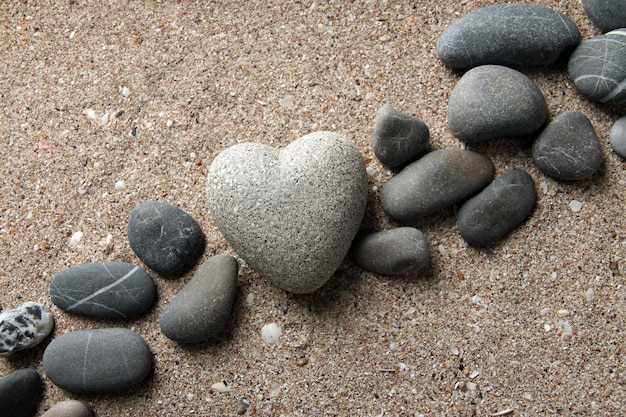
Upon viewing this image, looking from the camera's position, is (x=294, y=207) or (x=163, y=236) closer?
(x=294, y=207)

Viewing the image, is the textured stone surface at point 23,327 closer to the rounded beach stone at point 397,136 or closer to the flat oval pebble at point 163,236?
the flat oval pebble at point 163,236

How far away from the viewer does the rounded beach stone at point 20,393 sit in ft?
4.57

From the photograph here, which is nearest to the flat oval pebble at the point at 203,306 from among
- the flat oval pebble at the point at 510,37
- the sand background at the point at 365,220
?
the sand background at the point at 365,220

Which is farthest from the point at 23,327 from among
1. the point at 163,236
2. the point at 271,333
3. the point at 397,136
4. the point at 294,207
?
the point at 397,136

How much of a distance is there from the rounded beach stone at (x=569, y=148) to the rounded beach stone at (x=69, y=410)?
4.31 ft

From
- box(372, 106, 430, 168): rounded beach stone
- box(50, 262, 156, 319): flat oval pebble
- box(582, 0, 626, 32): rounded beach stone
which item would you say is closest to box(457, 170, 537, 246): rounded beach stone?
box(372, 106, 430, 168): rounded beach stone

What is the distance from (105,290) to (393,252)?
0.75m

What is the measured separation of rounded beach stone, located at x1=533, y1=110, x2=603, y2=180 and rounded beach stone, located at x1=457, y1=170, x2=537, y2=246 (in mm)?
72

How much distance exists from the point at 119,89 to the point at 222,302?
69cm

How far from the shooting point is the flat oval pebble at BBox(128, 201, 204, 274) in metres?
1.42

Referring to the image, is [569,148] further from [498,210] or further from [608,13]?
[608,13]

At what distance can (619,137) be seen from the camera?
4.55ft

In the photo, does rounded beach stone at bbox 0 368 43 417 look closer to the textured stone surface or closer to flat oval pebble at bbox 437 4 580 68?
the textured stone surface

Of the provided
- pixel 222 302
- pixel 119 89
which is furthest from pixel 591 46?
pixel 119 89
